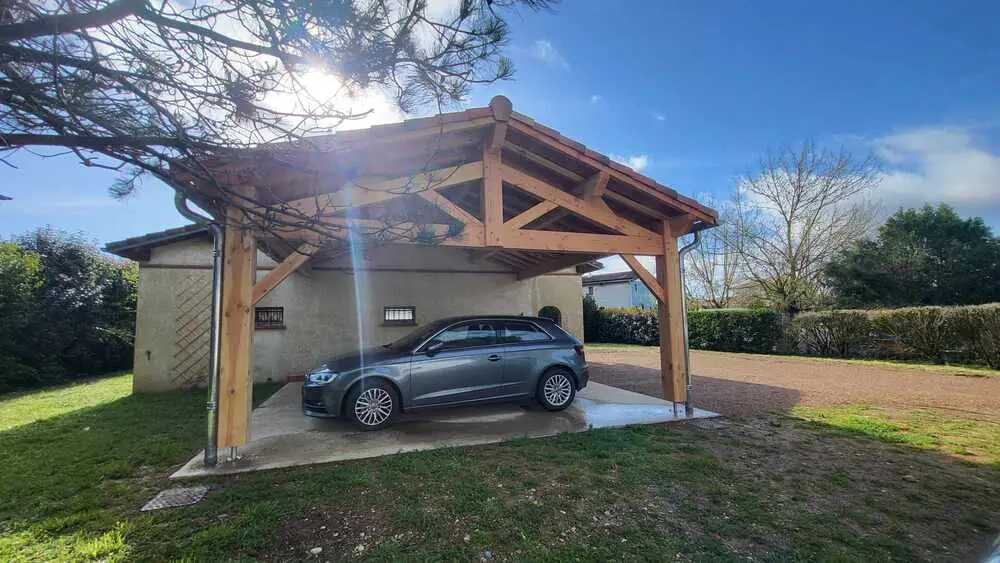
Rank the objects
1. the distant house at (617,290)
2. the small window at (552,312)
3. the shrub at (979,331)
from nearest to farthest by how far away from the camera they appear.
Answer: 1. the shrub at (979,331)
2. the small window at (552,312)
3. the distant house at (617,290)

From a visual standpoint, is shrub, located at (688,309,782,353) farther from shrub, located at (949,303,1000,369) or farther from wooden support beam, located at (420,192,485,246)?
wooden support beam, located at (420,192,485,246)

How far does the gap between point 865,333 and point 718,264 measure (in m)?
9.64

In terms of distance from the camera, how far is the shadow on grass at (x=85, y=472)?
287 cm

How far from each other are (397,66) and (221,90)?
3.48ft

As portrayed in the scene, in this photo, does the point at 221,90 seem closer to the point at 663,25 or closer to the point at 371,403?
the point at 371,403

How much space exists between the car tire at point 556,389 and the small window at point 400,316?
15.7 ft

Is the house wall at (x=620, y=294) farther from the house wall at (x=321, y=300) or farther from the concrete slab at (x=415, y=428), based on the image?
the concrete slab at (x=415, y=428)

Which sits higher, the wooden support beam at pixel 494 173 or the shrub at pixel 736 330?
the wooden support beam at pixel 494 173

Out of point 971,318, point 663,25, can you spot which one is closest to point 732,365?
point 971,318

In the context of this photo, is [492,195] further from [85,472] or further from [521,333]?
[85,472]

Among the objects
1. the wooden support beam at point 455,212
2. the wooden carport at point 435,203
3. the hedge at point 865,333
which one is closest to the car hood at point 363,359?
the wooden carport at point 435,203

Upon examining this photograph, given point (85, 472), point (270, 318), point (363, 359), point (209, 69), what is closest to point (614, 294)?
point (270, 318)

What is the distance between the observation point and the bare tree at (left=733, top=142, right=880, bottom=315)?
59.0 feet

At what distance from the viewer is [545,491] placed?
353 cm
